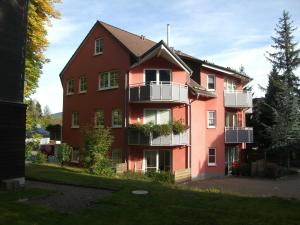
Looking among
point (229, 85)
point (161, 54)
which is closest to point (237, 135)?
point (229, 85)

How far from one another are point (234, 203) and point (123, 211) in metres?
3.81

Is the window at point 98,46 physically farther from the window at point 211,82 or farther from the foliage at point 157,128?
the window at point 211,82

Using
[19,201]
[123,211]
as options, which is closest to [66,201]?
[19,201]

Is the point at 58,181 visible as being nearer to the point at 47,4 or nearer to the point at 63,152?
the point at 63,152

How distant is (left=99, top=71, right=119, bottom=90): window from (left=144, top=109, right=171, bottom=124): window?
339 cm

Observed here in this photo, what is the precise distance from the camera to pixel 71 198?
45.0 ft

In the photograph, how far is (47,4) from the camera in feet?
88.6

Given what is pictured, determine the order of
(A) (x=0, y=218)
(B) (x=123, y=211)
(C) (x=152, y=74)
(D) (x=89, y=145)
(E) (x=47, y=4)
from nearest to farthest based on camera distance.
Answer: (A) (x=0, y=218) < (B) (x=123, y=211) < (D) (x=89, y=145) < (E) (x=47, y=4) < (C) (x=152, y=74)

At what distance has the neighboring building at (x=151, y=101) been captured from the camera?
28.0m

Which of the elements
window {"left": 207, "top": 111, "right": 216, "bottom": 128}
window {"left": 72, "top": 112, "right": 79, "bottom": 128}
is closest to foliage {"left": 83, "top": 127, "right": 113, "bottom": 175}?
window {"left": 72, "top": 112, "right": 79, "bottom": 128}

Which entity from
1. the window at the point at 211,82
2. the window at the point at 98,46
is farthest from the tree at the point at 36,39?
the window at the point at 211,82

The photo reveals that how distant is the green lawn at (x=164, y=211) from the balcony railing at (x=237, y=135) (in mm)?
20174

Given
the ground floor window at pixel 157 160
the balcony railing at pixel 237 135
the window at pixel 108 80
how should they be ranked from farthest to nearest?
the balcony railing at pixel 237 135
the window at pixel 108 80
the ground floor window at pixel 157 160

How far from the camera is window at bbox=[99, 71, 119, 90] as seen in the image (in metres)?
30.0
